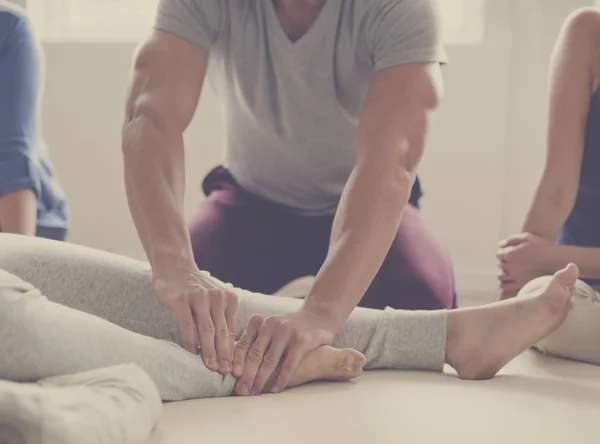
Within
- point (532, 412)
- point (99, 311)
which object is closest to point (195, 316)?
point (99, 311)

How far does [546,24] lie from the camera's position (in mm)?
2293

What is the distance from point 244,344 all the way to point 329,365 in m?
0.10

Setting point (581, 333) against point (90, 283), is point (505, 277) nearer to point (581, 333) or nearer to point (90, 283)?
point (581, 333)

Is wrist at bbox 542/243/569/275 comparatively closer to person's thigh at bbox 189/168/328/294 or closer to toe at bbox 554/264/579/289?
toe at bbox 554/264/579/289

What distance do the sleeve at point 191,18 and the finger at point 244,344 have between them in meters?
0.50

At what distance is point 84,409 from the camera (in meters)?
0.65

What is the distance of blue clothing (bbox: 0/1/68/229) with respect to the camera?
1.45 metres

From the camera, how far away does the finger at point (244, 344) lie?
0.92 m

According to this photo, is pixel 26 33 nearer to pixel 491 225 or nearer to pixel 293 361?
pixel 293 361

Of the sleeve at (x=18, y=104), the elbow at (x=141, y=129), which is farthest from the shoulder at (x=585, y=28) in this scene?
the sleeve at (x=18, y=104)

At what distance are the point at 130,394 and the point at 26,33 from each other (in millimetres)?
1010

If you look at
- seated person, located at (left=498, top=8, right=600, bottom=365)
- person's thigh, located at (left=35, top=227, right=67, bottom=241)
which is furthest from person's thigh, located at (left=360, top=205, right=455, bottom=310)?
person's thigh, located at (left=35, top=227, right=67, bottom=241)

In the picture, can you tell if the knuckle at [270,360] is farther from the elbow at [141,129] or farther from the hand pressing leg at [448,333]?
the elbow at [141,129]

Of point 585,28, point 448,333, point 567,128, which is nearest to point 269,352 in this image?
point 448,333
